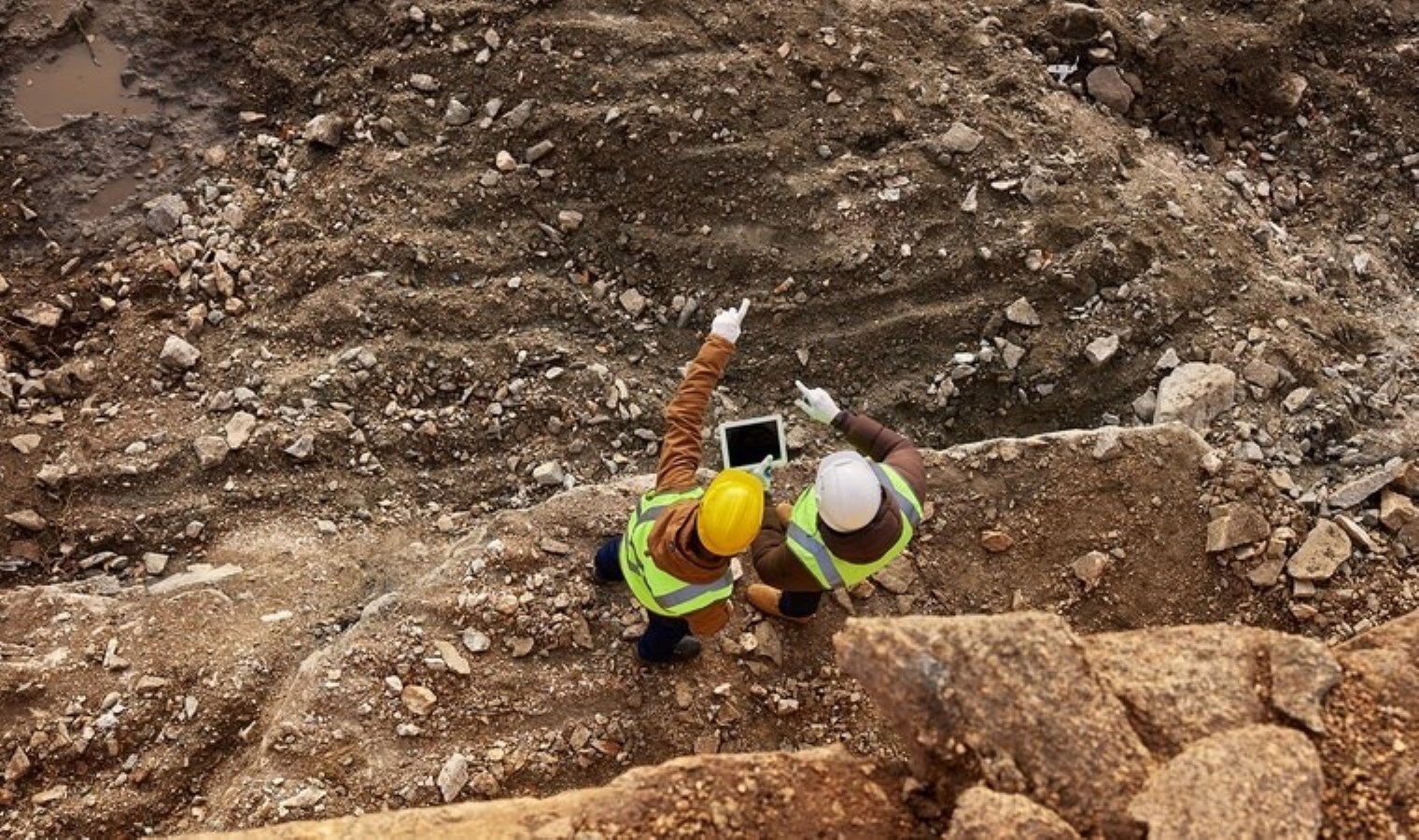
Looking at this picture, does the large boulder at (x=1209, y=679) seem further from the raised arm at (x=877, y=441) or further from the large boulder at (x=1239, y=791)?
the raised arm at (x=877, y=441)

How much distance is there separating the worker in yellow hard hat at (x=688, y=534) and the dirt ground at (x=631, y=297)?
29 centimetres

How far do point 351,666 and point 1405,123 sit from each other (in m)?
6.07

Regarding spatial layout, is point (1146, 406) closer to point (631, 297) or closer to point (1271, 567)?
point (1271, 567)

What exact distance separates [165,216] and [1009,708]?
472cm

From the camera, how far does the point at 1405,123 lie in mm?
5914

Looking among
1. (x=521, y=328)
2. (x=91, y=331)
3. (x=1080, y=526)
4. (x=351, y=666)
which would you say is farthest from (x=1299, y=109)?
(x=91, y=331)

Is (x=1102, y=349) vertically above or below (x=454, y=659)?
above

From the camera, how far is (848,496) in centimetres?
326

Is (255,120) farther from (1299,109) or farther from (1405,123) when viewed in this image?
(1405,123)

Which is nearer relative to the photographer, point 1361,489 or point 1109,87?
point 1361,489

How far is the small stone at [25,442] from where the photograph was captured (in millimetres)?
4777

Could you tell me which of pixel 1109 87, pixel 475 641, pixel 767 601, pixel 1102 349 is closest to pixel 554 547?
pixel 475 641

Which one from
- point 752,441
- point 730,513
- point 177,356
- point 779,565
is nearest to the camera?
point 730,513

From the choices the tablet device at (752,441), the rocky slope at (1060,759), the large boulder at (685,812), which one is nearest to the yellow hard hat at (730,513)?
the rocky slope at (1060,759)
